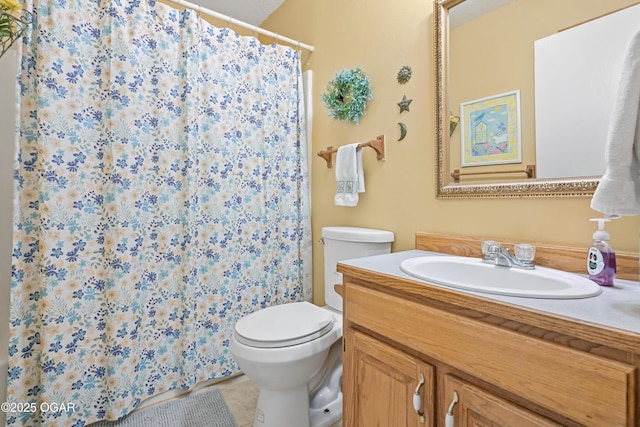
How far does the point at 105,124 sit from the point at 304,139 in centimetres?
108

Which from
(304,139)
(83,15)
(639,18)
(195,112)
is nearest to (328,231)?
(304,139)

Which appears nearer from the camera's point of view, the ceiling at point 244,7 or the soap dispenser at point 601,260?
the soap dispenser at point 601,260

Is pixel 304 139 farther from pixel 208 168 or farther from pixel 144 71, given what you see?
pixel 144 71

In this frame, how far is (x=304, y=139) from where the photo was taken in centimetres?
198

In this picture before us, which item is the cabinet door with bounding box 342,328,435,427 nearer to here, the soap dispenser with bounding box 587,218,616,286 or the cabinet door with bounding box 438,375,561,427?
the cabinet door with bounding box 438,375,561,427

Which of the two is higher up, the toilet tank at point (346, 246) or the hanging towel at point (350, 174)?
the hanging towel at point (350, 174)

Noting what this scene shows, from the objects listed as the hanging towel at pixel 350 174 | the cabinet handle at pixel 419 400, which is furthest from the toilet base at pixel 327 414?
the hanging towel at pixel 350 174

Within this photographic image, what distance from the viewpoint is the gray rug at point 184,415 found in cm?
136

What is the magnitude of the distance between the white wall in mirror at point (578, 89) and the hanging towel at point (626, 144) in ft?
1.12

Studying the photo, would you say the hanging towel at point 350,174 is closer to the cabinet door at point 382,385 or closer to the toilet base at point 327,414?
the cabinet door at point 382,385

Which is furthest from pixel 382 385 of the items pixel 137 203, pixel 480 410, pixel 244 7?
pixel 244 7

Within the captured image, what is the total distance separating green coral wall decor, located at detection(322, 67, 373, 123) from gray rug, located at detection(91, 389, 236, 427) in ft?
5.32

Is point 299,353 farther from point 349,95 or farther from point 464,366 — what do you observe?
point 349,95

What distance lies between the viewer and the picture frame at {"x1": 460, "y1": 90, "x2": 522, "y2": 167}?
1.04 m
